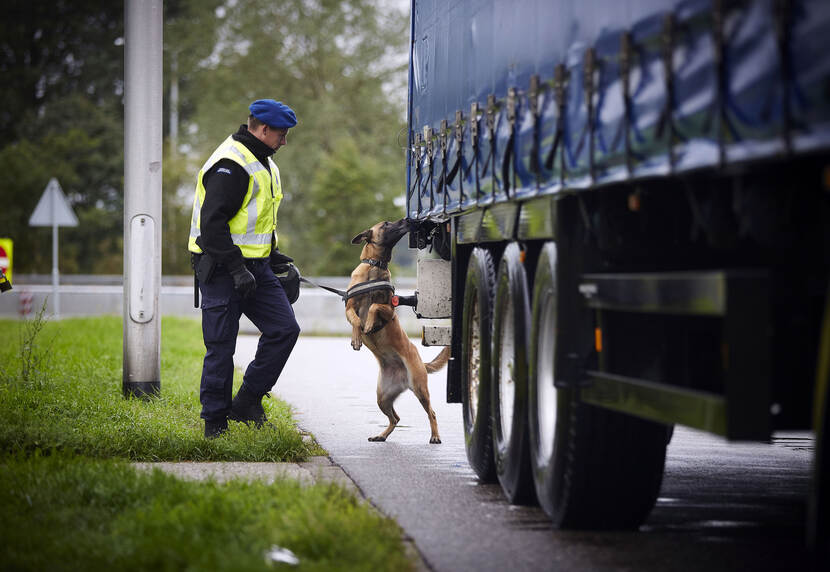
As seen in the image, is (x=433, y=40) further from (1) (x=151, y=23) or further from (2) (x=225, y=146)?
(1) (x=151, y=23)

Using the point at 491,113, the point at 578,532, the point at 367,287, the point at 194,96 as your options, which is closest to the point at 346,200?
the point at 194,96

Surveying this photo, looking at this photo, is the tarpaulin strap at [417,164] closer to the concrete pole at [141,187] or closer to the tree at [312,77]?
the concrete pole at [141,187]

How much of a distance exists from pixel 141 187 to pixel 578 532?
19.0ft

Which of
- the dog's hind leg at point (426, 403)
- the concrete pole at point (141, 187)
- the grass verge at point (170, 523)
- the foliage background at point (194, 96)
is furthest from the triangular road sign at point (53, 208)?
the foliage background at point (194, 96)

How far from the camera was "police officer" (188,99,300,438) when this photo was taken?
8750 mm

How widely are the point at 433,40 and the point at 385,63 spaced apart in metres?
40.4

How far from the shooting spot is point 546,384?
637cm

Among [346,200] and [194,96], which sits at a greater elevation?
[194,96]

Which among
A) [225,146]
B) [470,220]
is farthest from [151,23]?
[470,220]

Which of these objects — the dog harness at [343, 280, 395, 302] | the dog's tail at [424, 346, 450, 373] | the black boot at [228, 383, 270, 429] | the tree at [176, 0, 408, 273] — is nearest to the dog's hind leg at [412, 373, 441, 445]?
the dog's tail at [424, 346, 450, 373]

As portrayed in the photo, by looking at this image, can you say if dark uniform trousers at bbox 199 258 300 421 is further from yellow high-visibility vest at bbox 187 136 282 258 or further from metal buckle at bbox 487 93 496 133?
metal buckle at bbox 487 93 496 133

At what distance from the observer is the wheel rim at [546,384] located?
20.7 ft

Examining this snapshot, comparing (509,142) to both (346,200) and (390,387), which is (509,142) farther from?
Answer: (346,200)

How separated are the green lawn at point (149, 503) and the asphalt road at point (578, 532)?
0.36 m
